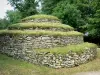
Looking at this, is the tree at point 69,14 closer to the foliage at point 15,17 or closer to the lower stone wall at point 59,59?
the foliage at point 15,17

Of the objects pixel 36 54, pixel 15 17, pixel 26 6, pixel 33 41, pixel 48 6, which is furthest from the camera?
pixel 15 17

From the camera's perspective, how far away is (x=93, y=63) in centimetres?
1711

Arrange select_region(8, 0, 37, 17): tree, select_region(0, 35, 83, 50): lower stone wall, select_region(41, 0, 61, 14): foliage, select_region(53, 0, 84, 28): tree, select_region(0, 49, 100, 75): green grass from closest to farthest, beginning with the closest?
select_region(0, 49, 100, 75): green grass
select_region(0, 35, 83, 50): lower stone wall
select_region(53, 0, 84, 28): tree
select_region(8, 0, 37, 17): tree
select_region(41, 0, 61, 14): foliage

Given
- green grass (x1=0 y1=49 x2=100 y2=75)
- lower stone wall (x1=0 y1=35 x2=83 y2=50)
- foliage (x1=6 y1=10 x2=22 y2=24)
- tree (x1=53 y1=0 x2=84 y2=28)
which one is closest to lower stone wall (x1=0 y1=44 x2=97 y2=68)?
green grass (x1=0 y1=49 x2=100 y2=75)

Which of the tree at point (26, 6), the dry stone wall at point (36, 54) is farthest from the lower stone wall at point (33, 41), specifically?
the tree at point (26, 6)

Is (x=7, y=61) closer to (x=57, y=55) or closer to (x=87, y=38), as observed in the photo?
(x=57, y=55)

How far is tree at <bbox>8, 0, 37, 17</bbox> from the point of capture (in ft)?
118

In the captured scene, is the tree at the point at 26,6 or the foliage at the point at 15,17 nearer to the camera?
the tree at the point at 26,6

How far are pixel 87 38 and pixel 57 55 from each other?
21445 mm

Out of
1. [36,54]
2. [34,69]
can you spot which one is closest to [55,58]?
[36,54]

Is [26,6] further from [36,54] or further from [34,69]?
[34,69]

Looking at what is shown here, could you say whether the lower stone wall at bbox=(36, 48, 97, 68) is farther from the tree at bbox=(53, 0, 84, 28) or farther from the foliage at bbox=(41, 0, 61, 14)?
the foliage at bbox=(41, 0, 61, 14)

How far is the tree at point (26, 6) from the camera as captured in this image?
3585 centimetres

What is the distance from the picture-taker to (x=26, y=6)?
119ft
